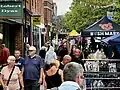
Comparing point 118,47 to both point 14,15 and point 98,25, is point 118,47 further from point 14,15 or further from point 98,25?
point 14,15

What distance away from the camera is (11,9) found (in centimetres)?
2102

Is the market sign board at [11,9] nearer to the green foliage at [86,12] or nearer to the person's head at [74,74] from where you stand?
the person's head at [74,74]

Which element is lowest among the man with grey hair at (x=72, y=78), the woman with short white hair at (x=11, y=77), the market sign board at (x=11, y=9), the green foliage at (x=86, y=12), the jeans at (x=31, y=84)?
the jeans at (x=31, y=84)

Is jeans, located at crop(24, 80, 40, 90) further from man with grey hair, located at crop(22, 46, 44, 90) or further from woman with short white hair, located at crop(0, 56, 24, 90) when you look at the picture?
woman with short white hair, located at crop(0, 56, 24, 90)

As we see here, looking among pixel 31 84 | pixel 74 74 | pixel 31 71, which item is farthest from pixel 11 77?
pixel 74 74

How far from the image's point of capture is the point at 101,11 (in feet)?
169

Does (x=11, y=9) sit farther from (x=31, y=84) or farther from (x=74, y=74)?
(x=74, y=74)

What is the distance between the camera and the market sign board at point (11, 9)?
818 inches

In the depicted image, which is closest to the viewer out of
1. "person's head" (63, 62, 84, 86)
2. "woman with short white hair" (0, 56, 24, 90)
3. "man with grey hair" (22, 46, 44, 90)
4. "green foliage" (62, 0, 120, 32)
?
"person's head" (63, 62, 84, 86)

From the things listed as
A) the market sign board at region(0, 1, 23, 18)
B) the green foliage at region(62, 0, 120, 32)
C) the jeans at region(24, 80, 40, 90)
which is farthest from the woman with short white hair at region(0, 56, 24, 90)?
the green foliage at region(62, 0, 120, 32)

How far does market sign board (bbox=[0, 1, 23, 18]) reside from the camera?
2078 centimetres

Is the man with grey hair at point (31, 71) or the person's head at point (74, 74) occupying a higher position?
the person's head at point (74, 74)

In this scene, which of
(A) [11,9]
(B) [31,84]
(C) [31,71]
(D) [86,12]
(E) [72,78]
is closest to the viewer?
(E) [72,78]

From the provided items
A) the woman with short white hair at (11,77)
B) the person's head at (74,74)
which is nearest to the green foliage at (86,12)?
the woman with short white hair at (11,77)
